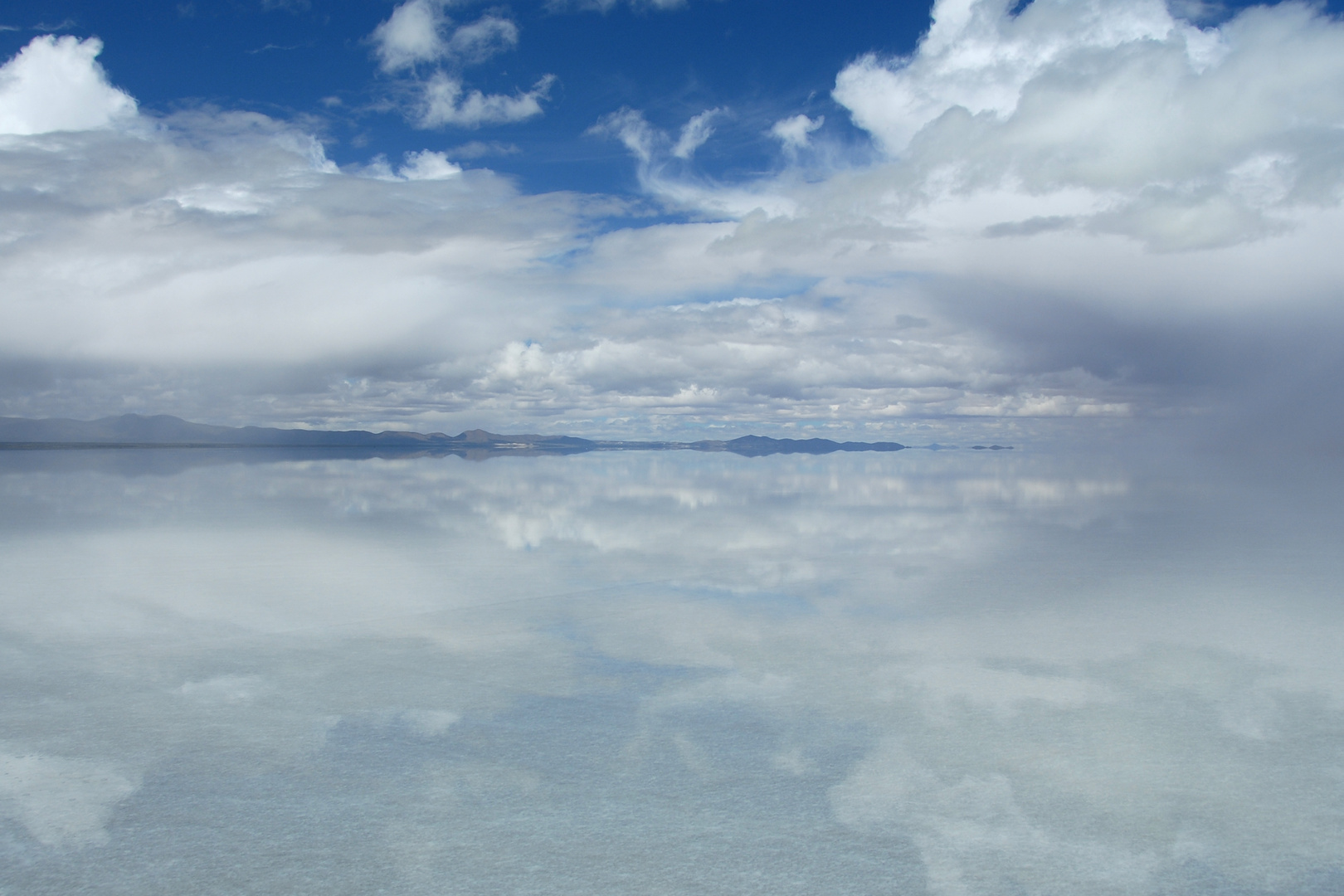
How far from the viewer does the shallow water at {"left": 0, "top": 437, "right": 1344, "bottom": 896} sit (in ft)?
15.6

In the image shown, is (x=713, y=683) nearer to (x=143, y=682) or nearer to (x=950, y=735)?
(x=950, y=735)

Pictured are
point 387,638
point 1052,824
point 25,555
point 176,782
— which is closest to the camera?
point 1052,824

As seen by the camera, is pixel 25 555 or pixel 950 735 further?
pixel 25 555

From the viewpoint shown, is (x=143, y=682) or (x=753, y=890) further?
(x=143, y=682)

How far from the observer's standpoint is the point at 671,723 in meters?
6.82

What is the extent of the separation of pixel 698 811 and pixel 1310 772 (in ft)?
13.6

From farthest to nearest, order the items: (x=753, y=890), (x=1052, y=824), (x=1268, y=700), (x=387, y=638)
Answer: (x=387, y=638) → (x=1268, y=700) → (x=1052, y=824) → (x=753, y=890)

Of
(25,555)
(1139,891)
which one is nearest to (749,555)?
(1139,891)

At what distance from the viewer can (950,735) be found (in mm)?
6570

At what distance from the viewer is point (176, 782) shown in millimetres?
5688

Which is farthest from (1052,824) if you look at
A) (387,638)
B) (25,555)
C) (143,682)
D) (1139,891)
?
(25,555)

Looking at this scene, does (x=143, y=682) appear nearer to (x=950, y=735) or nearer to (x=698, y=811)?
(x=698, y=811)

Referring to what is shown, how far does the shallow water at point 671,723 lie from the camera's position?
476 centimetres

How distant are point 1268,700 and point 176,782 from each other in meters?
8.41
